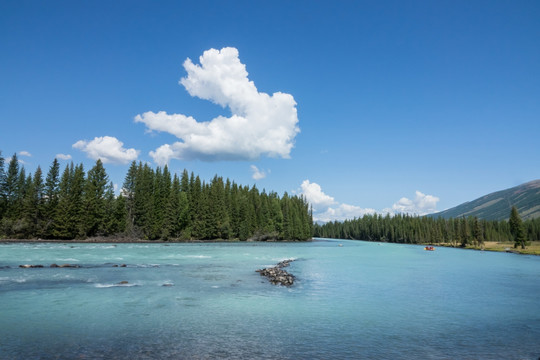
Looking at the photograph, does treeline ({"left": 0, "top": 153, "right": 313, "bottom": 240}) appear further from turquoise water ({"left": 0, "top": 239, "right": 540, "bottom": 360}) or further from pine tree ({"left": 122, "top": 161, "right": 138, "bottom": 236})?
turquoise water ({"left": 0, "top": 239, "right": 540, "bottom": 360})

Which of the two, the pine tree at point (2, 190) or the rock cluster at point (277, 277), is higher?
the pine tree at point (2, 190)

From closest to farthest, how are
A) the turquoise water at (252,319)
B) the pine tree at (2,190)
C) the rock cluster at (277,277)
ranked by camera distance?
the turquoise water at (252,319) → the rock cluster at (277,277) → the pine tree at (2,190)

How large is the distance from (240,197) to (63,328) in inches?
5053

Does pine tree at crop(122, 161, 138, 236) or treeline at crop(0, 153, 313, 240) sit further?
pine tree at crop(122, 161, 138, 236)

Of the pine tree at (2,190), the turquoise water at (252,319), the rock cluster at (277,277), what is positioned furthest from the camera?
the pine tree at (2,190)

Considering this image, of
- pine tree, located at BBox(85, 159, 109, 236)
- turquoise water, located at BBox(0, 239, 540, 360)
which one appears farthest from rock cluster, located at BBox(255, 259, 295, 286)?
pine tree, located at BBox(85, 159, 109, 236)

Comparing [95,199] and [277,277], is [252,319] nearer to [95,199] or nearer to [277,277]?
[277,277]

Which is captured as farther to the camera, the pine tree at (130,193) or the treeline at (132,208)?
the pine tree at (130,193)

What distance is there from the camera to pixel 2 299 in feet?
66.8

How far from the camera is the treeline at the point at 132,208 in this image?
9194 cm

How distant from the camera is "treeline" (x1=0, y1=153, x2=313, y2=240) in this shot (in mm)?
91938

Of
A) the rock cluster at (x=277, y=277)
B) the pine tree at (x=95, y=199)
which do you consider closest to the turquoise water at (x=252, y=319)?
the rock cluster at (x=277, y=277)

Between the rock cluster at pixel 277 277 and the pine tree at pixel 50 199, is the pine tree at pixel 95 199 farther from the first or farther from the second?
the rock cluster at pixel 277 277

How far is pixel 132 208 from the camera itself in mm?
110625
